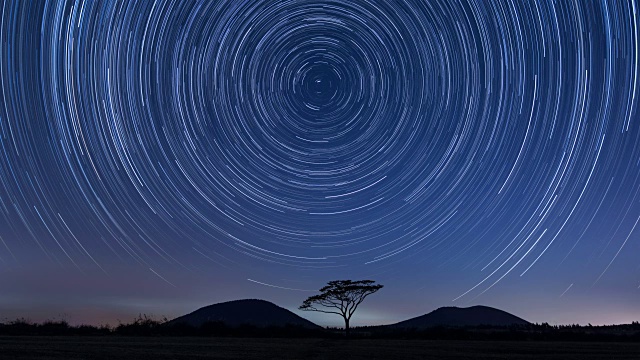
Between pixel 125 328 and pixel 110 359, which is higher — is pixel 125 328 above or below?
above

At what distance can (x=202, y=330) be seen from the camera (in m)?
63.6

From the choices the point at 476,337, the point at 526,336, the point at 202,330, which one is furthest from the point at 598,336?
the point at 202,330

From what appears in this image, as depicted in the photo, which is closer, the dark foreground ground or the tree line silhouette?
the dark foreground ground

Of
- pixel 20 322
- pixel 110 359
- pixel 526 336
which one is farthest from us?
pixel 20 322

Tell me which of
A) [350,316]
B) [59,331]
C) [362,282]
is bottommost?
[59,331]

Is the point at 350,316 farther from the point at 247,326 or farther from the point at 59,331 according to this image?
the point at 59,331

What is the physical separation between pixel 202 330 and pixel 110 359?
40.2m

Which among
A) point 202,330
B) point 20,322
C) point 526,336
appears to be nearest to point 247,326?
point 202,330

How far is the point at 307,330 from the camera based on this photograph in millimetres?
64125

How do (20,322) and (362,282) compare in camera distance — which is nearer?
(20,322)

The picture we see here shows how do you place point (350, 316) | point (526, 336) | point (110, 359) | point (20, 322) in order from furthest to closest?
point (350, 316), point (20, 322), point (526, 336), point (110, 359)

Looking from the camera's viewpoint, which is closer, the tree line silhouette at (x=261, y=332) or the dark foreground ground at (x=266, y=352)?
the dark foreground ground at (x=266, y=352)

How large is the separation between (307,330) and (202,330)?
39.0 feet

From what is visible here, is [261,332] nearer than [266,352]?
No
